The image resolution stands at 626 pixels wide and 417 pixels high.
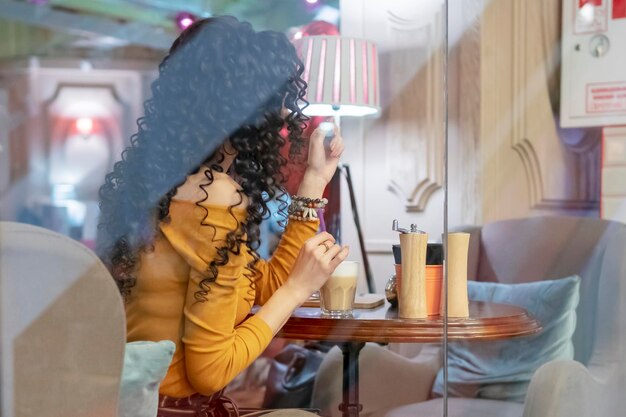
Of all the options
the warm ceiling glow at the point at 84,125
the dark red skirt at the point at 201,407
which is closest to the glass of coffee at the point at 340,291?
the dark red skirt at the point at 201,407

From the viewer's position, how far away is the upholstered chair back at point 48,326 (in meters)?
0.78

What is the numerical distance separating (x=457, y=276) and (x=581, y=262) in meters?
0.43

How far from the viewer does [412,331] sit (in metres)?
1.30

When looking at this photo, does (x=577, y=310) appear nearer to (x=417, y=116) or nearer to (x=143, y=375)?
(x=417, y=116)

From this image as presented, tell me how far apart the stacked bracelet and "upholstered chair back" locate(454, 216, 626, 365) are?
1.75 feet

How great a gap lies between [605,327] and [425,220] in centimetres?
60

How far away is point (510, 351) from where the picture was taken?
5.02 ft

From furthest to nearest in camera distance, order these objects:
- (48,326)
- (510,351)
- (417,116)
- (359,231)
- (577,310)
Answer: (577,310) → (510,351) → (417,116) → (359,231) → (48,326)

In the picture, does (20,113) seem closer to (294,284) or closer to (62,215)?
(62,215)

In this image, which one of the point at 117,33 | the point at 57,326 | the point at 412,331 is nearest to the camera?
the point at 57,326

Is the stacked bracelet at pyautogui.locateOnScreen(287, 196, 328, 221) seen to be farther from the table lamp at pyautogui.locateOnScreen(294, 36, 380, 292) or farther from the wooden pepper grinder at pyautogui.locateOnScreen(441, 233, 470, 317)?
the wooden pepper grinder at pyautogui.locateOnScreen(441, 233, 470, 317)

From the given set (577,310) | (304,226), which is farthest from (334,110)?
(577,310)

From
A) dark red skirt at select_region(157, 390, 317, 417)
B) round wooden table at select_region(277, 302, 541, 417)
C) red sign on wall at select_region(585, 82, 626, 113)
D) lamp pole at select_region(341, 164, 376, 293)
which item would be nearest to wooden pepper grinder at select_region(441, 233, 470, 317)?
round wooden table at select_region(277, 302, 541, 417)

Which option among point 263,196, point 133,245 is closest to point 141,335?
point 133,245
